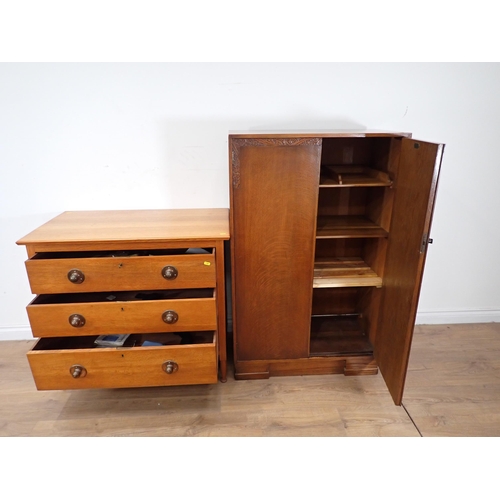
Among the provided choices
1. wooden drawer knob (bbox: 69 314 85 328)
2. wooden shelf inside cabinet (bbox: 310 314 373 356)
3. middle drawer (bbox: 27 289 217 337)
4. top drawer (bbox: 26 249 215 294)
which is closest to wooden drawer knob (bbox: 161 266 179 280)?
top drawer (bbox: 26 249 215 294)

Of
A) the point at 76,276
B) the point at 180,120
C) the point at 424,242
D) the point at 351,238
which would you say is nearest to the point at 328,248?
the point at 351,238

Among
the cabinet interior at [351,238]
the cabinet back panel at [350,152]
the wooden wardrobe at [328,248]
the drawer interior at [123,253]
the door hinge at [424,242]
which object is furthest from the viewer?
the cabinet back panel at [350,152]

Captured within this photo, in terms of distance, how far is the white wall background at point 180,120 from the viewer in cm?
176

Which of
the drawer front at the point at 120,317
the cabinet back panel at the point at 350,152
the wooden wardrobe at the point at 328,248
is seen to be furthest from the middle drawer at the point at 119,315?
the cabinet back panel at the point at 350,152

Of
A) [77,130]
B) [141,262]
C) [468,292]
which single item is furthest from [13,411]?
[468,292]

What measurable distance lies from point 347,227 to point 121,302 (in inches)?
43.3

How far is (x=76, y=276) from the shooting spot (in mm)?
1487

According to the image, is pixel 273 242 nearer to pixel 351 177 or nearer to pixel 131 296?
pixel 351 177

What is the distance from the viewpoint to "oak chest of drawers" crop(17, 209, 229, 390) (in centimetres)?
150

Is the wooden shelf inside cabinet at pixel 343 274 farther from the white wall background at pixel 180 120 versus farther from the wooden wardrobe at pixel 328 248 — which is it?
the white wall background at pixel 180 120

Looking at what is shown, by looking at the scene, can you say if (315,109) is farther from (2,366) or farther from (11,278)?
(2,366)

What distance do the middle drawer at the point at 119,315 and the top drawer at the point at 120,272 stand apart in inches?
2.6

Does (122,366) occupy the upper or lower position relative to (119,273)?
lower

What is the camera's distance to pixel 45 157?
72.9 inches
